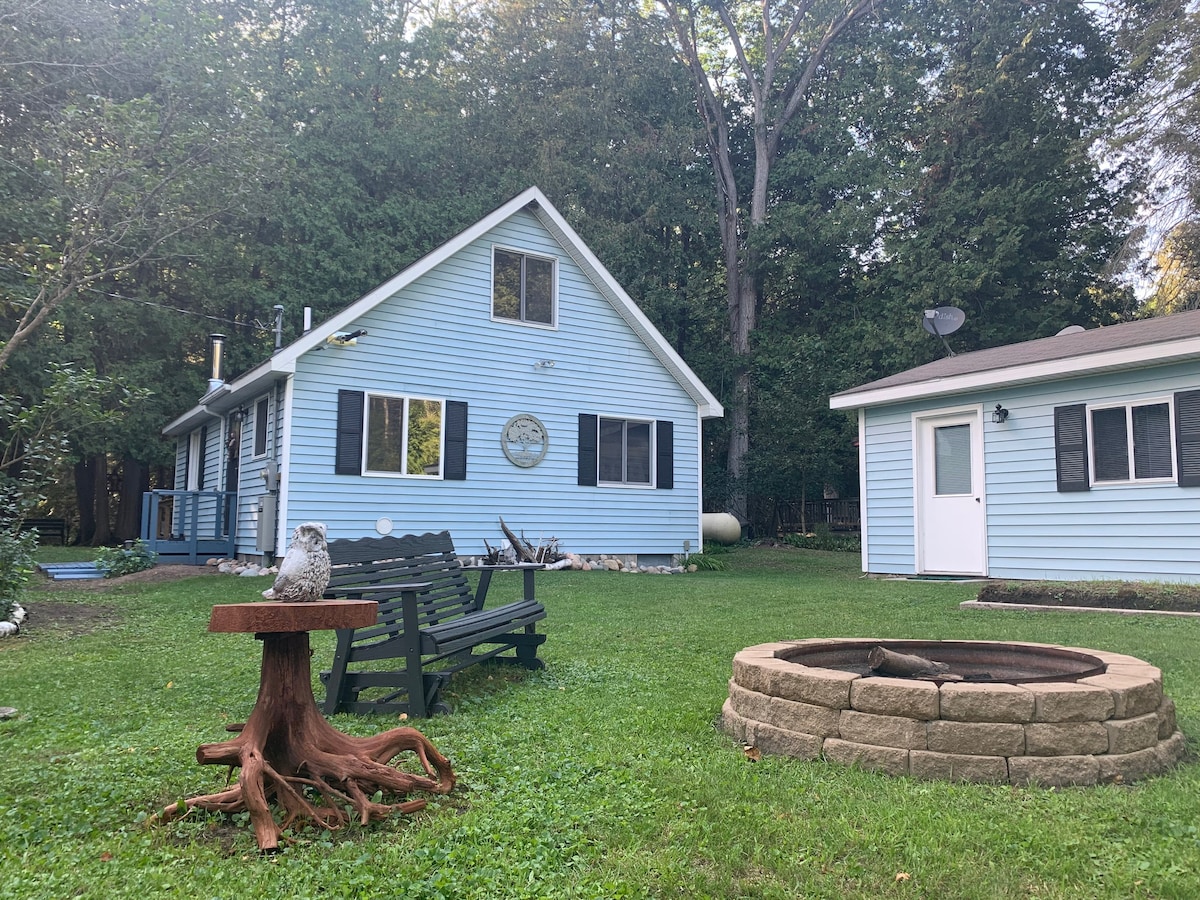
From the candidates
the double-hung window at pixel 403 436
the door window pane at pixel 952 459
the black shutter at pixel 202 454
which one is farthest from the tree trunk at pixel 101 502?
the door window pane at pixel 952 459

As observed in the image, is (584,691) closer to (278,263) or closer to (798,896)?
(798,896)

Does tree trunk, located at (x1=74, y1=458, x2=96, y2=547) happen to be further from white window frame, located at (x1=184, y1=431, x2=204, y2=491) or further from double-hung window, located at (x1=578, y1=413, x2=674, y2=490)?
double-hung window, located at (x1=578, y1=413, x2=674, y2=490)

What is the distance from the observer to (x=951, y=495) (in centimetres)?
1140

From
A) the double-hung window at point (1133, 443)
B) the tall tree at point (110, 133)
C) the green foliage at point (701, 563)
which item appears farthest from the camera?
the tall tree at point (110, 133)

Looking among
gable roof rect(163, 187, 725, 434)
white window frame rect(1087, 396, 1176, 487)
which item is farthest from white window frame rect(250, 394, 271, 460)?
white window frame rect(1087, 396, 1176, 487)

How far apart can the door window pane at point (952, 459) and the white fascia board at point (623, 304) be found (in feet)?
13.5

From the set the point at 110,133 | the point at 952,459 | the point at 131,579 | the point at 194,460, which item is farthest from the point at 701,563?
the point at 110,133

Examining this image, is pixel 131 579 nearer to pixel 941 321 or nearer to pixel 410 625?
pixel 410 625

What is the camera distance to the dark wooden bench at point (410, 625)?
4.14 m

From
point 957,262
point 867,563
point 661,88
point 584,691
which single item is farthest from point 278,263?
point 584,691

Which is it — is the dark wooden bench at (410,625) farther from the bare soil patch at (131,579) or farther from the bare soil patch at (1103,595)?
the bare soil patch at (131,579)

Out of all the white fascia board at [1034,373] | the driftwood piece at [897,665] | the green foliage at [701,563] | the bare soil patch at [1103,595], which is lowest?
the green foliage at [701,563]

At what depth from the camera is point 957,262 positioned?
20.7 m

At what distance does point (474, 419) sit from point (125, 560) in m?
5.47
